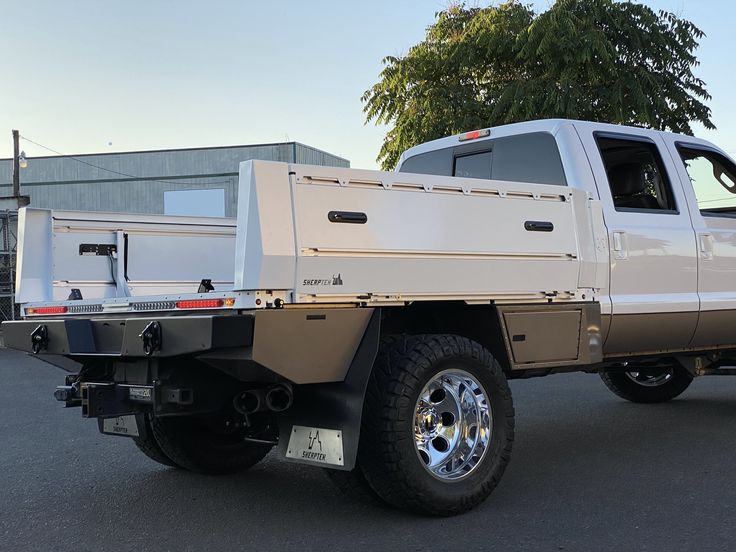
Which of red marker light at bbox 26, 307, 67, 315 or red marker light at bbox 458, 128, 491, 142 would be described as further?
red marker light at bbox 458, 128, 491, 142

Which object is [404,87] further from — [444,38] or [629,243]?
[629,243]

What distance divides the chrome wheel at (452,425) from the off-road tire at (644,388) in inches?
158

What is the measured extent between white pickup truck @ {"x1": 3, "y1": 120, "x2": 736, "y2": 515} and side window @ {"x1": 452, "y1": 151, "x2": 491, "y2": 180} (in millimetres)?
22

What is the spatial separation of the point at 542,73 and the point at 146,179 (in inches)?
1026

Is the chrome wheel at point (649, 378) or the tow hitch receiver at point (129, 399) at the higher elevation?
the tow hitch receiver at point (129, 399)

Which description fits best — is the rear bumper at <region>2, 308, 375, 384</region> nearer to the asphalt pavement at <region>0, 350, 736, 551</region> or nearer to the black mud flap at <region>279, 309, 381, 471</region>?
the black mud flap at <region>279, 309, 381, 471</region>

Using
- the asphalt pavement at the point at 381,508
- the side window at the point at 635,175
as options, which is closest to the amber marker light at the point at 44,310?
the asphalt pavement at the point at 381,508

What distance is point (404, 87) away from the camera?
59.0 ft

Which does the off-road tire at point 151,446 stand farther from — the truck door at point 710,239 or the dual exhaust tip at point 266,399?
the truck door at point 710,239

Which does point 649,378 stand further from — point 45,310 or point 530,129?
point 45,310

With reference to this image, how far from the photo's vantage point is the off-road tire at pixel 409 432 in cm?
432

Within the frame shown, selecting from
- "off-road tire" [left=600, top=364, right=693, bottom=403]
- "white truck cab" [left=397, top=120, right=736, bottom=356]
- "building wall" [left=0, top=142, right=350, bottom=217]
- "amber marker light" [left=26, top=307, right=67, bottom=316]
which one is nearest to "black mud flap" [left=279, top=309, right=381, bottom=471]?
"amber marker light" [left=26, top=307, right=67, bottom=316]

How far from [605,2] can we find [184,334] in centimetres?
1461

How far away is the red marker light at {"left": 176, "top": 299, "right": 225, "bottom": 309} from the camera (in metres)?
4.08
